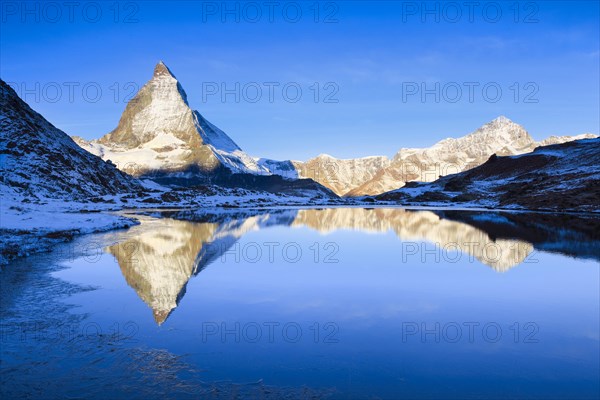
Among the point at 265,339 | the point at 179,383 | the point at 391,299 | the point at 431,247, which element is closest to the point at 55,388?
the point at 179,383

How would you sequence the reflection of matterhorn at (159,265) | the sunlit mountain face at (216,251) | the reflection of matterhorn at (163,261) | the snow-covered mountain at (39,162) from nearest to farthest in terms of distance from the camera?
the reflection of matterhorn at (159,265)
the reflection of matterhorn at (163,261)
the sunlit mountain face at (216,251)
the snow-covered mountain at (39,162)

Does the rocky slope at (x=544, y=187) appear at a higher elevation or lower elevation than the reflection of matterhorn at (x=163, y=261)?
higher

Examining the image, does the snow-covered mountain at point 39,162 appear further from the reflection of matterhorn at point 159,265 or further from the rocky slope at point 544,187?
the rocky slope at point 544,187

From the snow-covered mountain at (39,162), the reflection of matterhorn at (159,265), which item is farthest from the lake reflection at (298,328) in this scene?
the snow-covered mountain at (39,162)

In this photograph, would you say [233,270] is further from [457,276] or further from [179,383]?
[179,383]

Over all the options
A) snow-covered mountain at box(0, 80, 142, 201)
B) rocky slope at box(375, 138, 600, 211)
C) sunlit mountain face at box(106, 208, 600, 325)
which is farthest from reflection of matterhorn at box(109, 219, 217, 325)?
rocky slope at box(375, 138, 600, 211)

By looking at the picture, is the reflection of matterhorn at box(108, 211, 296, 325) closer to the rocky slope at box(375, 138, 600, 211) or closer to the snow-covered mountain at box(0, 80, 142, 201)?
the snow-covered mountain at box(0, 80, 142, 201)
